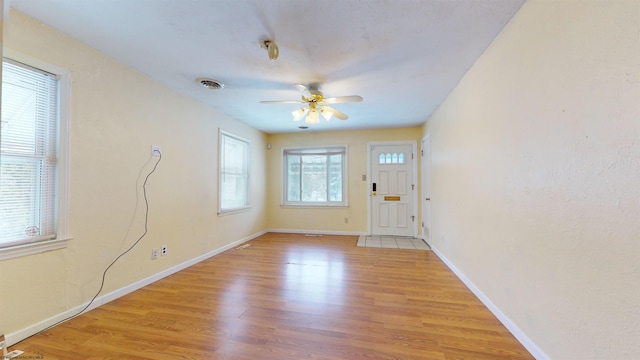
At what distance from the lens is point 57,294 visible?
6.64 feet

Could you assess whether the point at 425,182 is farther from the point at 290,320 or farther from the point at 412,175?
the point at 290,320

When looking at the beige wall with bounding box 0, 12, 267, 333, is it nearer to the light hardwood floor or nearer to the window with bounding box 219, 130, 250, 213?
the light hardwood floor

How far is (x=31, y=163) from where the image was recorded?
6.36 ft

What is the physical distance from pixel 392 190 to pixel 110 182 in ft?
14.3

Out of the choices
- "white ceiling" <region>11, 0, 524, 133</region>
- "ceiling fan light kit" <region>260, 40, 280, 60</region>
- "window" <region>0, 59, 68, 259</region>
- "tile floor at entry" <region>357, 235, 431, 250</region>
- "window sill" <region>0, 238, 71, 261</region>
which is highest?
"white ceiling" <region>11, 0, 524, 133</region>

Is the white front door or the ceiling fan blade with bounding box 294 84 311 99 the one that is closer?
the ceiling fan blade with bounding box 294 84 311 99

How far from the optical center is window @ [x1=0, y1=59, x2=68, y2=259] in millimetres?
1811

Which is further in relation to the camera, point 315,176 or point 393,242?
point 315,176

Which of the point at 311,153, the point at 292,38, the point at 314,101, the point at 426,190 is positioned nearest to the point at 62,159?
the point at 292,38

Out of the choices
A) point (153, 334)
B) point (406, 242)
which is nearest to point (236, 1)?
point (153, 334)

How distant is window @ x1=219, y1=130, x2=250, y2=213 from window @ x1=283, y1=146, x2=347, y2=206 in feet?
3.39

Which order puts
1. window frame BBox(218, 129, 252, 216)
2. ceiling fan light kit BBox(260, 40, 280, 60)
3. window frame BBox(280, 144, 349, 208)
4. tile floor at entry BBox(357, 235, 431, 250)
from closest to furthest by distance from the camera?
ceiling fan light kit BBox(260, 40, 280, 60), window frame BBox(218, 129, 252, 216), tile floor at entry BBox(357, 235, 431, 250), window frame BBox(280, 144, 349, 208)

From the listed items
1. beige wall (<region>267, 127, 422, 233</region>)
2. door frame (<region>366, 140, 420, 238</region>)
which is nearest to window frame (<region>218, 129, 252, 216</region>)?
beige wall (<region>267, 127, 422, 233</region>)

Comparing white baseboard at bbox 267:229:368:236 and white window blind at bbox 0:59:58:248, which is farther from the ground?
white window blind at bbox 0:59:58:248
